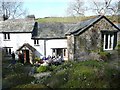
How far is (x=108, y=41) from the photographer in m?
11.5

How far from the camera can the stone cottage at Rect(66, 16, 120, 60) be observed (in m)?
11.7

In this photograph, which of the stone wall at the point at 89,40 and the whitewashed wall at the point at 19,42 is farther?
the stone wall at the point at 89,40

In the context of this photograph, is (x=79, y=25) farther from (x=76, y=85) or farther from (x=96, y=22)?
(x=76, y=85)

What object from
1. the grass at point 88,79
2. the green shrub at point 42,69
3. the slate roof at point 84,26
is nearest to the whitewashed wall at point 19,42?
the green shrub at point 42,69

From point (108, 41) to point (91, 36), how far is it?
50.5 inches

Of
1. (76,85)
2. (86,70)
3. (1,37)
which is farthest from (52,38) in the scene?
(76,85)

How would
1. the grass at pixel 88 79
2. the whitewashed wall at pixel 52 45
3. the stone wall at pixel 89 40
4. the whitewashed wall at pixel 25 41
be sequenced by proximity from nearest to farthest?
the grass at pixel 88 79, the whitewashed wall at pixel 25 41, the whitewashed wall at pixel 52 45, the stone wall at pixel 89 40

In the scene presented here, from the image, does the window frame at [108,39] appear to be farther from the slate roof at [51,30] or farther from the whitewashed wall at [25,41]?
the whitewashed wall at [25,41]

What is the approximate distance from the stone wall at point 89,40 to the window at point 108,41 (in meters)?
0.24

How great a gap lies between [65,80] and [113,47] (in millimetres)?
5770

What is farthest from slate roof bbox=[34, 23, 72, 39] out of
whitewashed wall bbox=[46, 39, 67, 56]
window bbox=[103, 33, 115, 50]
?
window bbox=[103, 33, 115, 50]

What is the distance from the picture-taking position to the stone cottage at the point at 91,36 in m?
11.7

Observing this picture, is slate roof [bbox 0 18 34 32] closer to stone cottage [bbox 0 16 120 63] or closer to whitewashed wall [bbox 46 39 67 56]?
stone cottage [bbox 0 16 120 63]

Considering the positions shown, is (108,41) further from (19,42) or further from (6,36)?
(6,36)
